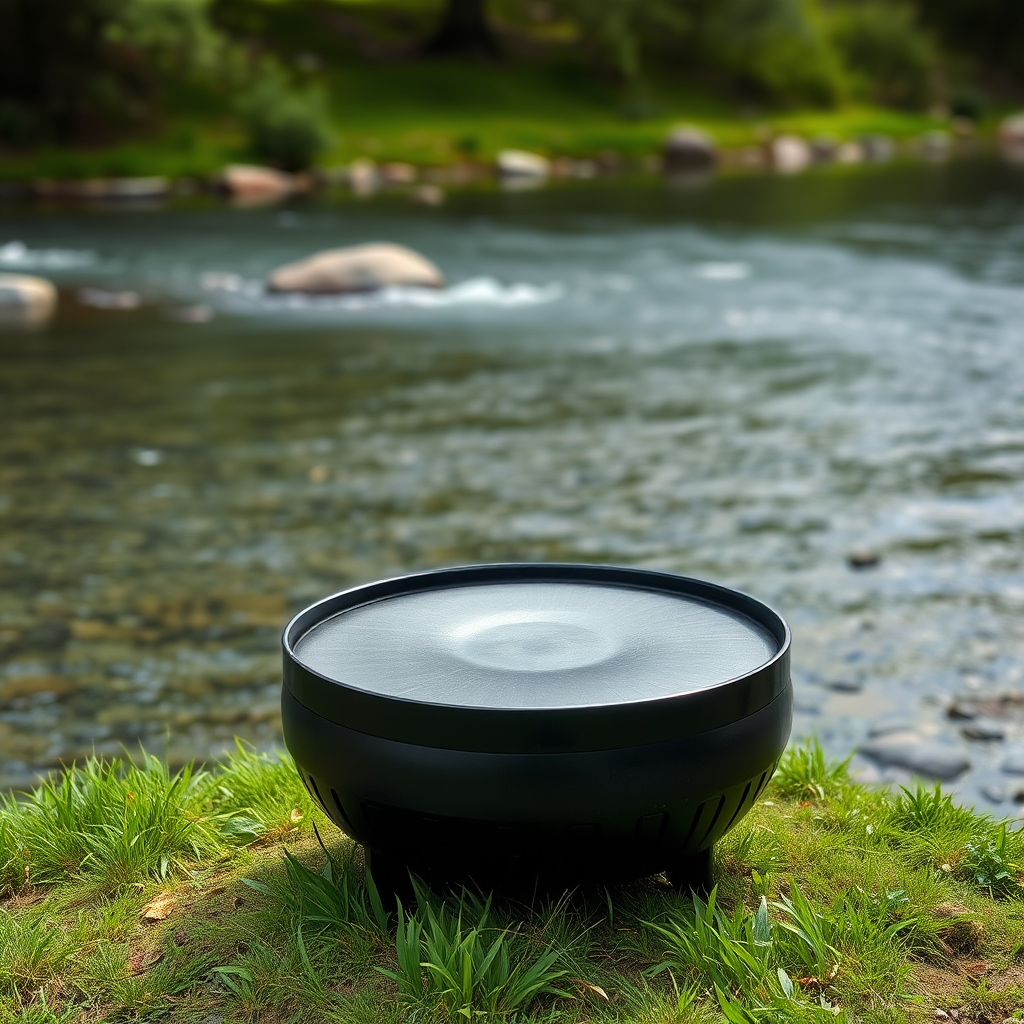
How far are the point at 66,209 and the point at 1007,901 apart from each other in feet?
88.3

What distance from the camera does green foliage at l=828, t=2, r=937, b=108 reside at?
199 ft

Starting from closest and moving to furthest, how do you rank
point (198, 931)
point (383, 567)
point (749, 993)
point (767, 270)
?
point (749, 993) → point (198, 931) → point (383, 567) → point (767, 270)

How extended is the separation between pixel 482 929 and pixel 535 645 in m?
0.68

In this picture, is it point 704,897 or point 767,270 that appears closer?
point 704,897

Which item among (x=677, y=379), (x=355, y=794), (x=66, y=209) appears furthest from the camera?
(x=66, y=209)

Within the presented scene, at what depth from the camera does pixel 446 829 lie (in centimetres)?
269

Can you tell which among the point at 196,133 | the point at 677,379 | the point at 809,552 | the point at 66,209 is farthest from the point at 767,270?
the point at 196,133

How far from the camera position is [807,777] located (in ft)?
12.5

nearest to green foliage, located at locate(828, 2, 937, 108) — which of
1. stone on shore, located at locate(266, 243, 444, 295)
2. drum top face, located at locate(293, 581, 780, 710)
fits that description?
stone on shore, located at locate(266, 243, 444, 295)

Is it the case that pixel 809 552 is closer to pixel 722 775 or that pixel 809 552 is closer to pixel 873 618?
pixel 873 618

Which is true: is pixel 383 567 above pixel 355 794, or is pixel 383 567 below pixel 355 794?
below

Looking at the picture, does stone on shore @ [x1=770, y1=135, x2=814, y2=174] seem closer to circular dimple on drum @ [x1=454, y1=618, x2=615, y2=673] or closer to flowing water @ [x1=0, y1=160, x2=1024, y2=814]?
flowing water @ [x1=0, y1=160, x2=1024, y2=814]

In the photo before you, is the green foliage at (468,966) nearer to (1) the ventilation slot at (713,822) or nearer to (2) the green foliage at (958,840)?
(1) the ventilation slot at (713,822)

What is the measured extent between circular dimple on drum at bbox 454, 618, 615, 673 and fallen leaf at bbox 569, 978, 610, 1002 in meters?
0.68
